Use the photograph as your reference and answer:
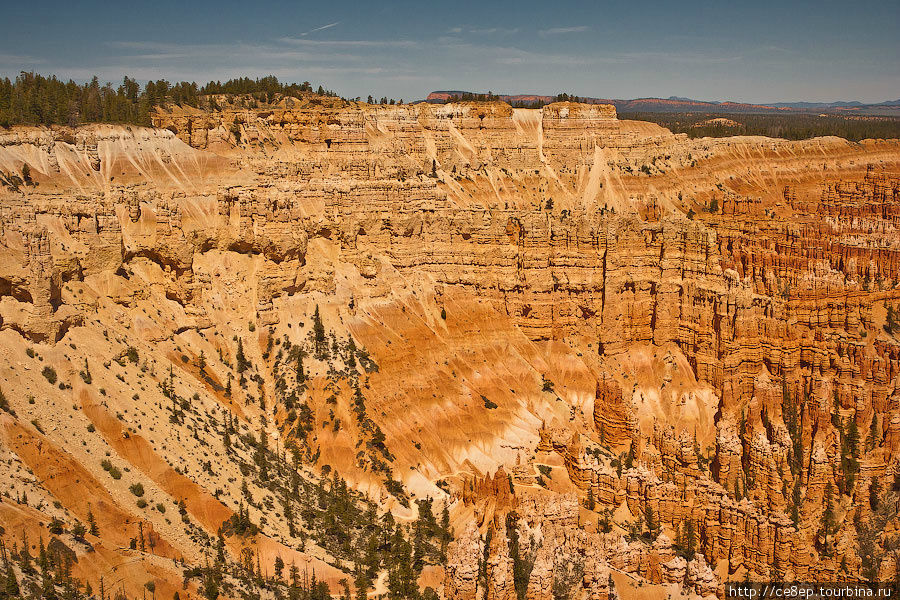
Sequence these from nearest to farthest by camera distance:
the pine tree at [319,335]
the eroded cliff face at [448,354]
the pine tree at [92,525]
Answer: the pine tree at [92,525] → the eroded cliff face at [448,354] → the pine tree at [319,335]

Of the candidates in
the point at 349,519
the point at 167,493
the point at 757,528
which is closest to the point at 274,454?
the point at 349,519

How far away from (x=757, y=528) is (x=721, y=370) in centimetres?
2308

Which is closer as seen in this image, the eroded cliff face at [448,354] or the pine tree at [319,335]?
the eroded cliff face at [448,354]

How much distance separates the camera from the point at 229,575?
35.4m

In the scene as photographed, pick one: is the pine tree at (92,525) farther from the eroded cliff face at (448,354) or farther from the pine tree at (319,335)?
the pine tree at (319,335)

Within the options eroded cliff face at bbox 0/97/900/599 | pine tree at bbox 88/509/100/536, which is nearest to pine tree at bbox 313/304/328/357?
eroded cliff face at bbox 0/97/900/599

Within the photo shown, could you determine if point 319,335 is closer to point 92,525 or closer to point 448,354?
point 448,354

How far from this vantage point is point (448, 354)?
59.2 m

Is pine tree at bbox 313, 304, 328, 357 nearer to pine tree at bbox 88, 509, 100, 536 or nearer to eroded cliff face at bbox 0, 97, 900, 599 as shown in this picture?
eroded cliff face at bbox 0, 97, 900, 599

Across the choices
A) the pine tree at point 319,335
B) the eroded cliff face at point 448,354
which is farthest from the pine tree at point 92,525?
the pine tree at point 319,335

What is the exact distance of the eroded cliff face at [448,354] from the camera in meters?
40.2

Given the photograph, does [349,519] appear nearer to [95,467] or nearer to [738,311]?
[95,467]

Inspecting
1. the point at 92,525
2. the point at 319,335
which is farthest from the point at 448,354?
the point at 92,525

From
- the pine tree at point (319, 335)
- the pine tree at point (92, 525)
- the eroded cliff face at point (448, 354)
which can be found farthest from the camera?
the pine tree at point (319, 335)
